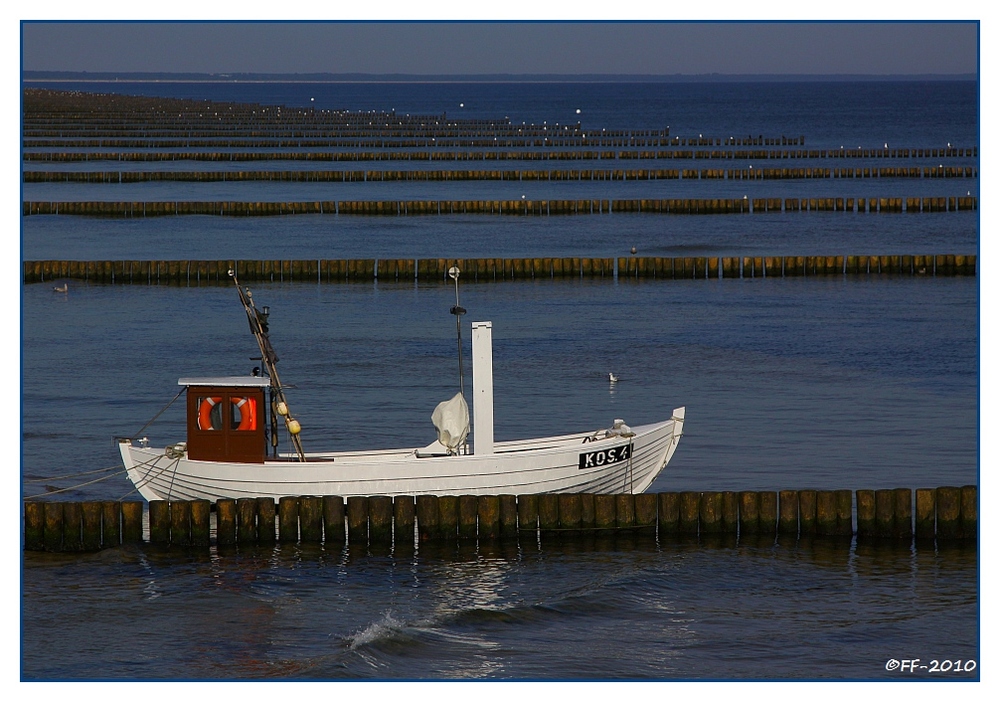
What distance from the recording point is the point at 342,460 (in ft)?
98.9

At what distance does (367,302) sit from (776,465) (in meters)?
31.9

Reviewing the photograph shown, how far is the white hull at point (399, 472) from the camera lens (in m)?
29.2

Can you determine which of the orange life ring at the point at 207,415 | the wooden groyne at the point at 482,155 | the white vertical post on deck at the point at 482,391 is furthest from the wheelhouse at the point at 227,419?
the wooden groyne at the point at 482,155

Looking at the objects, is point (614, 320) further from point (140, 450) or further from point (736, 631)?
point (736, 631)

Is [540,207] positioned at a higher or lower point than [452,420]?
higher

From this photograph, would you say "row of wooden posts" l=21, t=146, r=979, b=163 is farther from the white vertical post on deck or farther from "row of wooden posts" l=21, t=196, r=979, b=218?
the white vertical post on deck

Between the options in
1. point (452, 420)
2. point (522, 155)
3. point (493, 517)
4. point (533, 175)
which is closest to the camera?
point (493, 517)

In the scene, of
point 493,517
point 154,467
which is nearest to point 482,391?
point 493,517

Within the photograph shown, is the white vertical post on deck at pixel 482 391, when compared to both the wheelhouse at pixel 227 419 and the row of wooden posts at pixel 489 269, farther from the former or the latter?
the row of wooden posts at pixel 489 269

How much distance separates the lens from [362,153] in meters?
158

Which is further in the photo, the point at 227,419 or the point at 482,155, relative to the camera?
the point at 482,155

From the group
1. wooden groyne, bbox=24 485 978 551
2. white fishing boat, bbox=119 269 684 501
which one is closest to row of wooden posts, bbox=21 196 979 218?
white fishing boat, bbox=119 269 684 501

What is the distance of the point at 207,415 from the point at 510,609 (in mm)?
8127

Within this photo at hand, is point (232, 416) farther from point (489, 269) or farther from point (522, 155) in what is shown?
point (522, 155)
